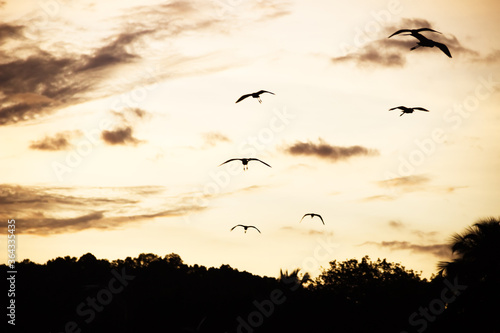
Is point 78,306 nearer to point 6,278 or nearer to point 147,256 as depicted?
point 6,278

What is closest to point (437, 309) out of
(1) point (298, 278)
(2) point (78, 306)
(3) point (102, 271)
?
(1) point (298, 278)

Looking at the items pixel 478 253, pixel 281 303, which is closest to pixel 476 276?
pixel 478 253

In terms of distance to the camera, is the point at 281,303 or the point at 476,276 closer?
the point at 476,276

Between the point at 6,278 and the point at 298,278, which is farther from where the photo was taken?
the point at 6,278

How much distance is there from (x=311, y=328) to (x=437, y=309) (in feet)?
31.4

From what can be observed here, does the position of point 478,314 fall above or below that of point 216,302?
below

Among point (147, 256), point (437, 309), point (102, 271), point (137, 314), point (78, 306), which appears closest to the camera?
point (437, 309)

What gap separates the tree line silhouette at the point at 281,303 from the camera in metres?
28.5

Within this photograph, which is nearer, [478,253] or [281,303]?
[478,253]

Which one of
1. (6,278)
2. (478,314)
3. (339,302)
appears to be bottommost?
(478,314)

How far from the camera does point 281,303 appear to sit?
39219 millimetres

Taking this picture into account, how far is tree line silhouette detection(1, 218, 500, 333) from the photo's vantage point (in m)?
28.5

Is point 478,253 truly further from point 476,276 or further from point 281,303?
point 281,303

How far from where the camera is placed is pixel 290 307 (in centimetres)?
3972
